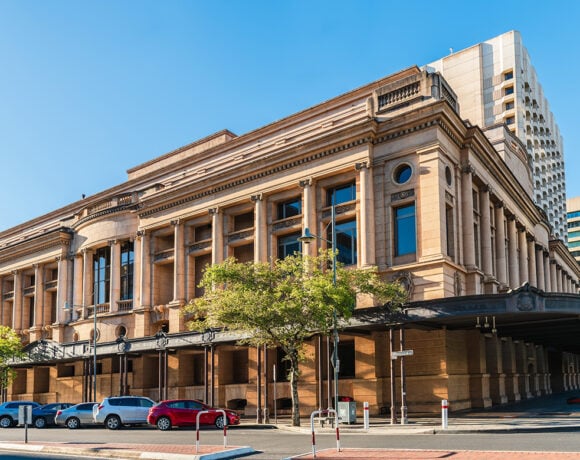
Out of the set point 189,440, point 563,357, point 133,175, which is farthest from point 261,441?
point 563,357

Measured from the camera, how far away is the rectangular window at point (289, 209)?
142 ft

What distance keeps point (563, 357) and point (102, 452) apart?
54367 mm

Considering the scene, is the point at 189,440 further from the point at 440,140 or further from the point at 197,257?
the point at 197,257

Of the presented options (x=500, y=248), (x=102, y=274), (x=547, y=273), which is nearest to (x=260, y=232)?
(x=500, y=248)

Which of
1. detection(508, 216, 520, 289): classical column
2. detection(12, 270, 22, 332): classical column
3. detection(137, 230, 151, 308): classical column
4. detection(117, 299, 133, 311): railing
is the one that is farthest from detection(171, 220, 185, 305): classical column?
detection(508, 216, 520, 289): classical column

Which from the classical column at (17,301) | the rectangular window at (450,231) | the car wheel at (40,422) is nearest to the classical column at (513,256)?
the rectangular window at (450,231)

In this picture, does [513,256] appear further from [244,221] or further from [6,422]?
[6,422]

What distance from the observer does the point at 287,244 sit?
4347 centimetres

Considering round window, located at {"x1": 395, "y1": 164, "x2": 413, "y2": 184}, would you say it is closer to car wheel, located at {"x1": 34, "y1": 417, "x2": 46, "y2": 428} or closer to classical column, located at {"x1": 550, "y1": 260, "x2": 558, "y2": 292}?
car wheel, located at {"x1": 34, "y1": 417, "x2": 46, "y2": 428}

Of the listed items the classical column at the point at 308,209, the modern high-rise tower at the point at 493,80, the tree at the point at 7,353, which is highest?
the modern high-rise tower at the point at 493,80

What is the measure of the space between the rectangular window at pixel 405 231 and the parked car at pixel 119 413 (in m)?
16.1

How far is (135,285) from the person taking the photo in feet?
169

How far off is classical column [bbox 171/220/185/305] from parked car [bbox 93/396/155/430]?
46.6 ft

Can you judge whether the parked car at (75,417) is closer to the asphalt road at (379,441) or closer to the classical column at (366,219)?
the asphalt road at (379,441)
